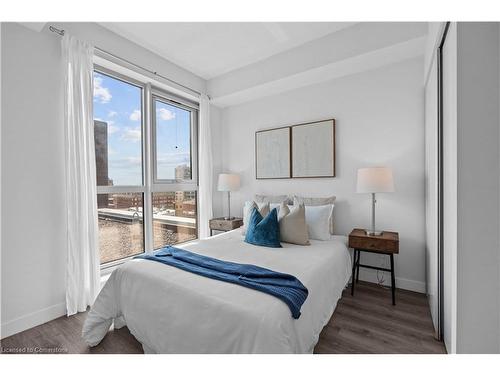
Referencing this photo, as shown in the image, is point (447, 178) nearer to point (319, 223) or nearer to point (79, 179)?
point (319, 223)

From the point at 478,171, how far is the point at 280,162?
93.8 inches

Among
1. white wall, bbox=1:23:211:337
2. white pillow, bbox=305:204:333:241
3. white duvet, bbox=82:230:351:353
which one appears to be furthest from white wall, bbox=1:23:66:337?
white pillow, bbox=305:204:333:241

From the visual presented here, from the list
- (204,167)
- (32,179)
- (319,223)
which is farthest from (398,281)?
(32,179)

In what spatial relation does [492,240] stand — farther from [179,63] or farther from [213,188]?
[179,63]

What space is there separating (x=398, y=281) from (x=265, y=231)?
1652 mm

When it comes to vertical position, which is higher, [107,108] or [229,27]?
[229,27]

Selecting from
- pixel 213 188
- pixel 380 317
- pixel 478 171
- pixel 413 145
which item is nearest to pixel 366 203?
Result: pixel 413 145

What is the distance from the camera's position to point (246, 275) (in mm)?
1574

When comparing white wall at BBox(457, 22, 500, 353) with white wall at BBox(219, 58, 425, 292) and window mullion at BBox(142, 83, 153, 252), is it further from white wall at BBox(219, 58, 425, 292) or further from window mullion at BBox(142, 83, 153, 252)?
window mullion at BBox(142, 83, 153, 252)

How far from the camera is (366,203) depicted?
9.23ft

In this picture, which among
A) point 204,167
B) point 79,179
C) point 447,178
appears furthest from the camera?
point 204,167

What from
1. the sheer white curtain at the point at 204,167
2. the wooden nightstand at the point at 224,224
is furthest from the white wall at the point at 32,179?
the wooden nightstand at the point at 224,224

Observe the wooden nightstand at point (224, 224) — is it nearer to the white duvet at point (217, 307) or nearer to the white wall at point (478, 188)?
the white duvet at point (217, 307)

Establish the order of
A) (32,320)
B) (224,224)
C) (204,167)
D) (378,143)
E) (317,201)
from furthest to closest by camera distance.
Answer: (204,167) → (224,224) → (317,201) → (378,143) → (32,320)
